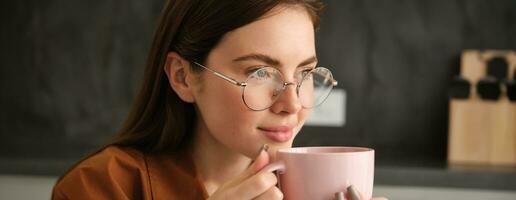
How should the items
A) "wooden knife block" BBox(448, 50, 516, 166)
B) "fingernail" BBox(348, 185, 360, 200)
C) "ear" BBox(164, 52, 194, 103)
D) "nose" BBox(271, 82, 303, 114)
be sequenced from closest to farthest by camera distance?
"fingernail" BBox(348, 185, 360, 200), "nose" BBox(271, 82, 303, 114), "ear" BBox(164, 52, 194, 103), "wooden knife block" BBox(448, 50, 516, 166)

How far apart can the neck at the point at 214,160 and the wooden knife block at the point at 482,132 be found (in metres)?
1.15

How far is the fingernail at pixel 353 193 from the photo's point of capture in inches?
30.9

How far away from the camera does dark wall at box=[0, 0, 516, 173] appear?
2.45 meters

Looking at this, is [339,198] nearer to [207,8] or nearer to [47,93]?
[207,8]

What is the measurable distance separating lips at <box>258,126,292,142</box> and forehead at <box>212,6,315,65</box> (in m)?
0.10

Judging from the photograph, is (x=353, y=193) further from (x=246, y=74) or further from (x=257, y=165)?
(x=246, y=74)

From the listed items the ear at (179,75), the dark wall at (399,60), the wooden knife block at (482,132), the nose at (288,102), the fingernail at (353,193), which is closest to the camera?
the fingernail at (353,193)

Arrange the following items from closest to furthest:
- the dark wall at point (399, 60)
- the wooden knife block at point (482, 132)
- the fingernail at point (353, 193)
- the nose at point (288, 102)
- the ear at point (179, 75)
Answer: the fingernail at point (353, 193), the nose at point (288, 102), the ear at point (179, 75), the wooden knife block at point (482, 132), the dark wall at point (399, 60)

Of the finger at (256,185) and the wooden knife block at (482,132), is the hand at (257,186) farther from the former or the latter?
the wooden knife block at (482,132)

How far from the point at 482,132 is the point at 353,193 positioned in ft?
4.94

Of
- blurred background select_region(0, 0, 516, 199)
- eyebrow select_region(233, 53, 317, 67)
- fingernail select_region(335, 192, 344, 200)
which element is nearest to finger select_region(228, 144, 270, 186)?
fingernail select_region(335, 192, 344, 200)

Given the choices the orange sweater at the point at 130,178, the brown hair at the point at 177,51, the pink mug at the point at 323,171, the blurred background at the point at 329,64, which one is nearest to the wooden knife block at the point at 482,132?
the blurred background at the point at 329,64

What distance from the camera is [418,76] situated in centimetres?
246

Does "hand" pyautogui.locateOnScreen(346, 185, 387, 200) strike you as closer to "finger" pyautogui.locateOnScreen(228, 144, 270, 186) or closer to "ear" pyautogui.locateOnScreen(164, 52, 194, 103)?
"finger" pyautogui.locateOnScreen(228, 144, 270, 186)
